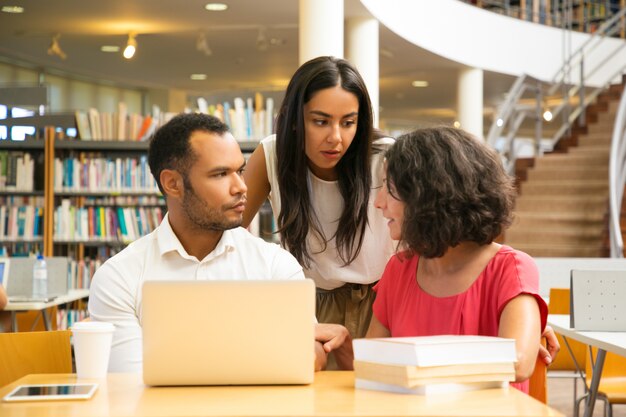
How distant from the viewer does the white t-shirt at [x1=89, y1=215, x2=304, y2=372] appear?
6.66 ft

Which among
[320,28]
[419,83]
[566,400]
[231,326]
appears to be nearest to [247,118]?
[320,28]

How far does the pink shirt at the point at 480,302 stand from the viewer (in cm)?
192

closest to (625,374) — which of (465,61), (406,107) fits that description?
(465,61)

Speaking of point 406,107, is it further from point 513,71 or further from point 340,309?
point 340,309

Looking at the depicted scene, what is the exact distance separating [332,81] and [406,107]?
15.8 m

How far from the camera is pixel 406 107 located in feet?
59.9

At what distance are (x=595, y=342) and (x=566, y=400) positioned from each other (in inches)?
112

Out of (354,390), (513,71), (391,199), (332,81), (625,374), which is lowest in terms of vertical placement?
(625,374)

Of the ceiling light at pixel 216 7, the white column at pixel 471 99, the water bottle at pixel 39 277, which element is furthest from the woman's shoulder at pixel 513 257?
the white column at pixel 471 99

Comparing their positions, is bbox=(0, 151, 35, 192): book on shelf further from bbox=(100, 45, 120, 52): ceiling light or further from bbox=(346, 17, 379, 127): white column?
bbox=(100, 45, 120, 52): ceiling light

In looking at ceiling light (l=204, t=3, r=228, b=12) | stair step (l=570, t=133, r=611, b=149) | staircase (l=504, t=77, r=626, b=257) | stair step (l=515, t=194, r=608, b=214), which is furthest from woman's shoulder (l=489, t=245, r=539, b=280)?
stair step (l=570, t=133, r=611, b=149)

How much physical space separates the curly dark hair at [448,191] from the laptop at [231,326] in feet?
1.35

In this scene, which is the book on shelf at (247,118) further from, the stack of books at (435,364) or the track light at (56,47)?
the stack of books at (435,364)

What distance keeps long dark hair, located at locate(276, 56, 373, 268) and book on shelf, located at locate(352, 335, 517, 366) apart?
3.64ft
